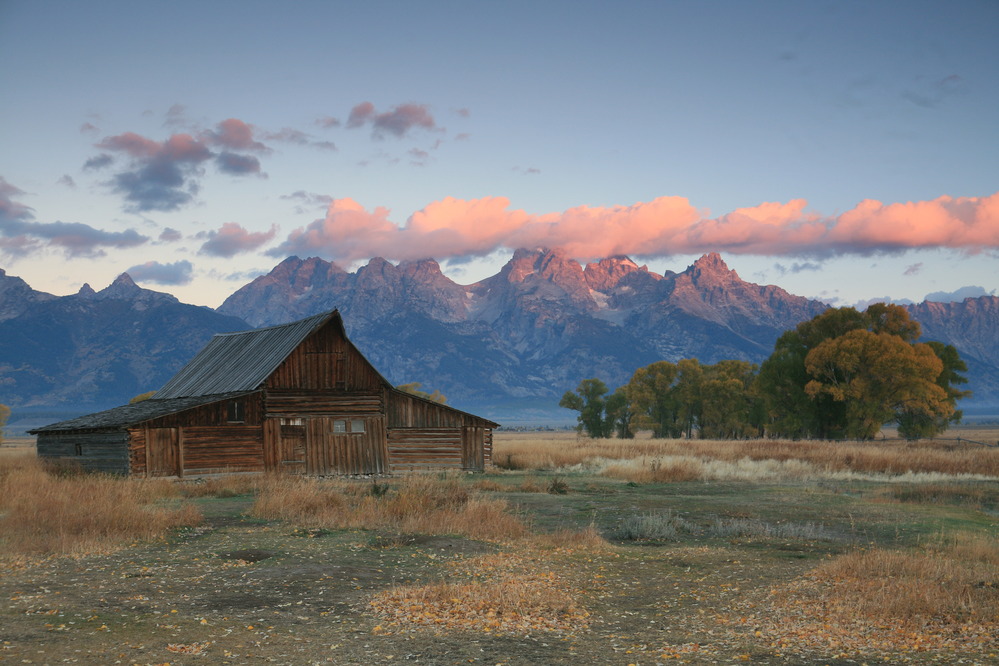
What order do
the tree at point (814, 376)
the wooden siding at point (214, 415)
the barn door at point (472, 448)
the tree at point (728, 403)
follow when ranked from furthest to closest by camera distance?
the tree at point (728, 403) < the tree at point (814, 376) < the barn door at point (472, 448) < the wooden siding at point (214, 415)

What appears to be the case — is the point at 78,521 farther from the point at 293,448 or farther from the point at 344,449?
the point at 344,449

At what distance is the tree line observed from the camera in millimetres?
61281

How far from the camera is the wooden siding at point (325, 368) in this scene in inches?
1602

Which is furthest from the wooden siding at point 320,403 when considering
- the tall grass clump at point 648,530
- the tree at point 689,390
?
the tree at point 689,390

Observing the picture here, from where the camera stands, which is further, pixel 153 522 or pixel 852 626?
pixel 153 522

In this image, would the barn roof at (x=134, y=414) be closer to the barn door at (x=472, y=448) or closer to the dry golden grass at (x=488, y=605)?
the barn door at (x=472, y=448)

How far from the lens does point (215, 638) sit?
34.1 feet

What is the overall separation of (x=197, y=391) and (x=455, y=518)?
97.9ft

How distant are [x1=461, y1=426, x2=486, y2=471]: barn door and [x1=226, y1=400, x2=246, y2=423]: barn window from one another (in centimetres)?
1173

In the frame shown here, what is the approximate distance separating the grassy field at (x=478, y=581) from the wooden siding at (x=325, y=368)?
14044 millimetres

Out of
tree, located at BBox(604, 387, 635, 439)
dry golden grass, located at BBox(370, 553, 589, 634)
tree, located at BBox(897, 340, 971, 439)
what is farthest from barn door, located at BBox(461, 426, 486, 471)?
tree, located at BBox(604, 387, 635, 439)

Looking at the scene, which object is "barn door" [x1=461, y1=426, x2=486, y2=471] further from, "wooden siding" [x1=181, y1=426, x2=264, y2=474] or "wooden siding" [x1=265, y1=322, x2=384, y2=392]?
"wooden siding" [x1=181, y1=426, x2=264, y2=474]

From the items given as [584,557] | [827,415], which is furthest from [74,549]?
[827,415]

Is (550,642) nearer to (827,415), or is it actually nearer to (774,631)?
(774,631)
